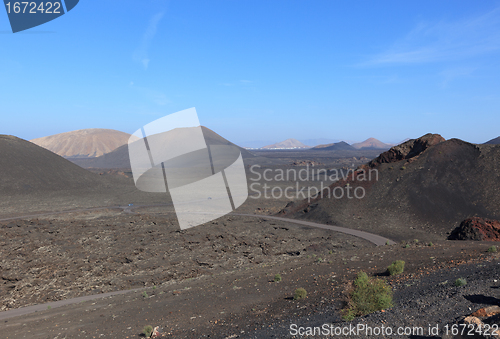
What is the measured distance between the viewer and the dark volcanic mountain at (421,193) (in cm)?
3762

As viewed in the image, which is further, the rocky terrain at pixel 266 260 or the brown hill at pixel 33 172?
the brown hill at pixel 33 172

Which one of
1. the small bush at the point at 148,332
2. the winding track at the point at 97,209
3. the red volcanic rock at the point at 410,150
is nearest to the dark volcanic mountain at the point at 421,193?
the red volcanic rock at the point at 410,150

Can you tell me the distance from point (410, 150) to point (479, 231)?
31.0m

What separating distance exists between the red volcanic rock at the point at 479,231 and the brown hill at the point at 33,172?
82773mm

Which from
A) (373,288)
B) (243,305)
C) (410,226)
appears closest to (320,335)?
(373,288)

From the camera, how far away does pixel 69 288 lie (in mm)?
22828

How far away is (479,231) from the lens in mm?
25391

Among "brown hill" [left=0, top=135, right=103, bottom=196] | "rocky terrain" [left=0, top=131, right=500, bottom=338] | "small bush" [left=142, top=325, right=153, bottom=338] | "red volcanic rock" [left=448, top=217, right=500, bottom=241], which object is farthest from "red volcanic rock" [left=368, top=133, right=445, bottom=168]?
"brown hill" [left=0, top=135, right=103, bottom=196]

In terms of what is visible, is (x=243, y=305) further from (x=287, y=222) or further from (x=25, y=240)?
(x=287, y=222)
